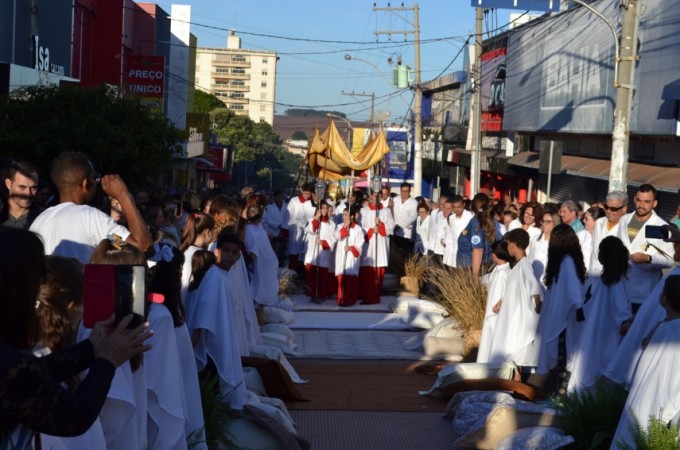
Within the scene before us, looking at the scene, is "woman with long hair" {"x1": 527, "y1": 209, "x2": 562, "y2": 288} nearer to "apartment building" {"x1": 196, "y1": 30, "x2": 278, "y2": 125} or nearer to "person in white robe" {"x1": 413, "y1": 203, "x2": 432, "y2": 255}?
"person in white robe" {"x1": 413, "y1": 203, "x2": 432, "y2": 255}

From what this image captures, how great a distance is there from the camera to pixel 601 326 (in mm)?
9750

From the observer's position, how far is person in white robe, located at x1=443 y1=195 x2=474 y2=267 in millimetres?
17094

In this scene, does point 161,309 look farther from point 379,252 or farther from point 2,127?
point 379,252

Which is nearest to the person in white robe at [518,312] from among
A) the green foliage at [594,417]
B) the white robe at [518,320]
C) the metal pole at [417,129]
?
the white robe at [518,320]

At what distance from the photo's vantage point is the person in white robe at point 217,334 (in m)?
8.22

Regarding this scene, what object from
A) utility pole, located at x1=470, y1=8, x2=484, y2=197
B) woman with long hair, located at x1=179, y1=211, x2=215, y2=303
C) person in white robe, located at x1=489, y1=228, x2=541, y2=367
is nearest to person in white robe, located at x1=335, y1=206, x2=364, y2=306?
person in white robe, located at x1=489, y1=228, x2=541, y2=367

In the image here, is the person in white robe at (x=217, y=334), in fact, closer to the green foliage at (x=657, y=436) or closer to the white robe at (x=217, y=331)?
the white robe at (x=217, y=331)

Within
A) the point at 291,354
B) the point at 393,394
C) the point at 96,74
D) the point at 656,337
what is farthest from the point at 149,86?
the point at 656,337

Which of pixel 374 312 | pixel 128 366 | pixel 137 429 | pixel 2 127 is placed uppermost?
pixel 2 127

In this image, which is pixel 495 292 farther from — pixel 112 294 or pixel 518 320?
pixel 112 294

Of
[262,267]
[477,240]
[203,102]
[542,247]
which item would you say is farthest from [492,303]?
[203,102]

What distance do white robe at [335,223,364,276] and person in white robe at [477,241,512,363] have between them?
736cm

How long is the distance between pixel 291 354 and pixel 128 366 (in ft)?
25.4

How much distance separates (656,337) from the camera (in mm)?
6664
